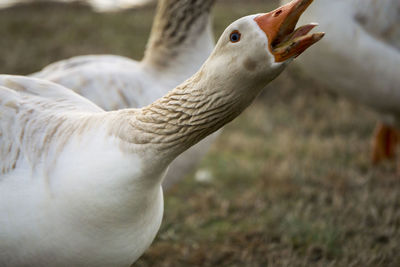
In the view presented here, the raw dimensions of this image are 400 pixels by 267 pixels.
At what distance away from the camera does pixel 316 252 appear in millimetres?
3098

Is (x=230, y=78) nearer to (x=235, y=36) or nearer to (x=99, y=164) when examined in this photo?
(x=235, y=36)

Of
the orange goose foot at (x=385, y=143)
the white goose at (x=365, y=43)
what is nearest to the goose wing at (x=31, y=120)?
the white goose at (x=365, y=43)

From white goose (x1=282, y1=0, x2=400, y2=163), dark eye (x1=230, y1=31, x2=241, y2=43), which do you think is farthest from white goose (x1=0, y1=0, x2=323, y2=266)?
white goose (x1=282, y1=0, x2=400, y2=163)

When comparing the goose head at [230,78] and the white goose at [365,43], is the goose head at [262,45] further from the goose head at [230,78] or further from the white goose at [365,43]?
the white goose at [365,43]

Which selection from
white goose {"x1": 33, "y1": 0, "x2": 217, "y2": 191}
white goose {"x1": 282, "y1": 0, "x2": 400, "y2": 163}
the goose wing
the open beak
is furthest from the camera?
white goose {"x1": 282, "y1": 0, "x2": 400, "y2": 163}

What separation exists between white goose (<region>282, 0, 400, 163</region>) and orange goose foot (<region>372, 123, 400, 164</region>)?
1.15 m

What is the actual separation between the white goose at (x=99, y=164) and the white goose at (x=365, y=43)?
7.65ft

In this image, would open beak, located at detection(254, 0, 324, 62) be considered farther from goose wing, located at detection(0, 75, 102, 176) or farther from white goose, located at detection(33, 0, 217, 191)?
white goose, located at detection(33, 0, 217, 191)

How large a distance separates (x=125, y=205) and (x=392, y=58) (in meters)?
2.79

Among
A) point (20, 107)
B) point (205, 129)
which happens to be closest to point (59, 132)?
point (20, 107)

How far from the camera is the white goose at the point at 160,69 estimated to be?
276 cm

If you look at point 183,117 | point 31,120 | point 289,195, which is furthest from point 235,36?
point 289,195

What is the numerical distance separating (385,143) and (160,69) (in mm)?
2927

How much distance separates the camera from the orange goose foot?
183 inches
